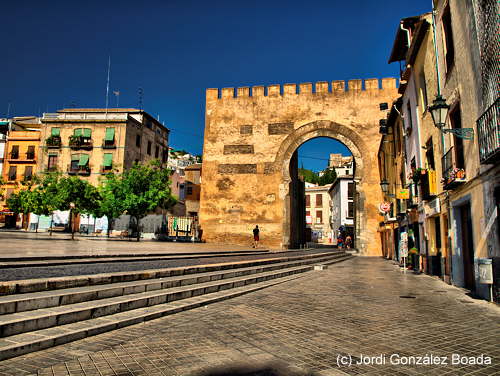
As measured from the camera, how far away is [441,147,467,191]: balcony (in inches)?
314

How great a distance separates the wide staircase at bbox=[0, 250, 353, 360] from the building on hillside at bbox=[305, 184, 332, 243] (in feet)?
163

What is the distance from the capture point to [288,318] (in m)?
5.05

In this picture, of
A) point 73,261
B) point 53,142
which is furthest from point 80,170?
point 73,261

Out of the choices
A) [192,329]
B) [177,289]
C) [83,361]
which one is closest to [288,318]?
[192,329]

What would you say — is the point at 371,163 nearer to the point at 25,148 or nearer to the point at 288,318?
the point at 288,318

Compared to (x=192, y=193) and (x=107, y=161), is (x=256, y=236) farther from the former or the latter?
(x=192, y=193)

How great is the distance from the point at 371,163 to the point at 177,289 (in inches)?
731

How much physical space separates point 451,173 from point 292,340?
20.9 ft

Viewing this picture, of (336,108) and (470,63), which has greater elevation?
(336,108)

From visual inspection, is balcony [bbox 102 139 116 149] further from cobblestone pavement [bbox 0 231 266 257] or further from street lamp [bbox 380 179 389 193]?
street lamp [bbox 380 179 389 193]

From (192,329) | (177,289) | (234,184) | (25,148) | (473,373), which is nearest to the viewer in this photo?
(473,373)

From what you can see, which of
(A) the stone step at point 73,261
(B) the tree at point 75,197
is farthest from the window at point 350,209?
(A) the stone step at point 73,261

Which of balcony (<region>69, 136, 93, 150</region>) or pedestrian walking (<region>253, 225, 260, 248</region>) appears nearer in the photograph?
pedestrian walking (<region>253, 225, 260, 248</region>)

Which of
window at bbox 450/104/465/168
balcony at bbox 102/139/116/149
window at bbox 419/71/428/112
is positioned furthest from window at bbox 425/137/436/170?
balcony at bbox 102/139/116/149
